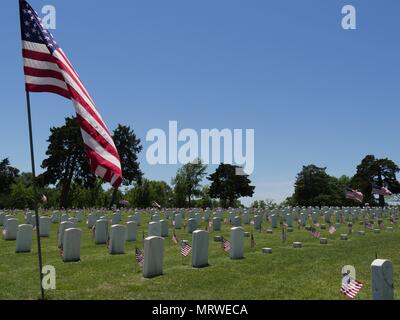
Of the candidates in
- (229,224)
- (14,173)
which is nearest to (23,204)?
(14,173)

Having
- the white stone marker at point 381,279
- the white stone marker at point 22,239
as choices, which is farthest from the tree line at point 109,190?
the white stone marker at point 381,279

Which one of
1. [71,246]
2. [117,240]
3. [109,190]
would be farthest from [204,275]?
[109,190]

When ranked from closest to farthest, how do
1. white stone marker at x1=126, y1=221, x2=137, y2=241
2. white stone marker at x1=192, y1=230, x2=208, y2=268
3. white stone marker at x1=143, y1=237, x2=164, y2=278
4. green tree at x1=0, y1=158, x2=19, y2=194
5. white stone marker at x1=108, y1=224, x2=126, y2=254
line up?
white stone marker at x1=143, y1=237, x2=164, y2=278
white stone marker at x1=192, y1=230, x2=208, y2=268
white stone marker at x1=108, y1=224, x2=126, y2=254
white stone marker at x1=126, y1=221, x2=137, y2=241
green tree at x1=0, y1=158, x2=19, y2=194

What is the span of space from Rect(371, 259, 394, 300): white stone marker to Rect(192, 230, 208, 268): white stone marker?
6.14 metres

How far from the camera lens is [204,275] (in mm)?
11766

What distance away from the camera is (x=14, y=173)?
264 feet

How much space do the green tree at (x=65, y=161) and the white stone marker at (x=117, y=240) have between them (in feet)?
168

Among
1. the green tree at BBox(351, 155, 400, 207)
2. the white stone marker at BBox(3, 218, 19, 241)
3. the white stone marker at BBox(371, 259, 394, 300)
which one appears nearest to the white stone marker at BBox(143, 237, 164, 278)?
the white stone marker at BBox(371, 259, 394, 300)

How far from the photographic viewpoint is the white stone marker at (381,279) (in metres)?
7.68

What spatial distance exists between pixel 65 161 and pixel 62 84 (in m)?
60.4

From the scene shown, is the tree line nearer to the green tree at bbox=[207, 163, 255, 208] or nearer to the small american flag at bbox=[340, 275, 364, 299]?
the green tree at bbox=[207, 163, 255, 208]

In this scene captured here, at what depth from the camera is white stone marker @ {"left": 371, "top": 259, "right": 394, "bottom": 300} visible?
25.2 ft

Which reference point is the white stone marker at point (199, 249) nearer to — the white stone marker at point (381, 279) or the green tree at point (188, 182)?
the white stone marker at point (381, 279)
